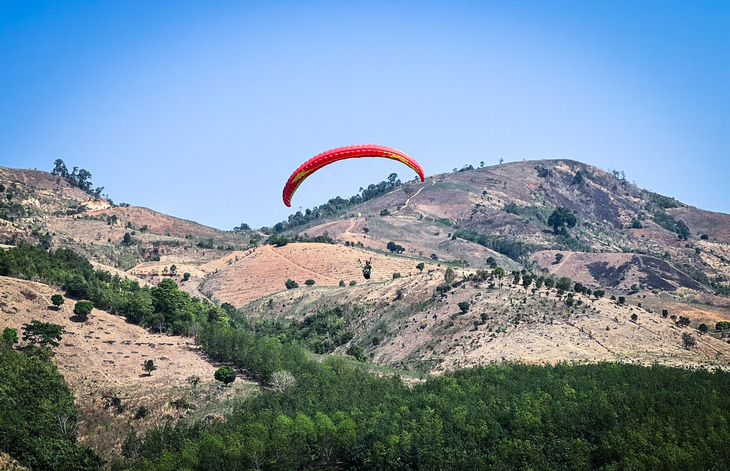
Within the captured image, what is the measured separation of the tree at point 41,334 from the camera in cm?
7307

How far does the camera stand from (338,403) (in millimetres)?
64688

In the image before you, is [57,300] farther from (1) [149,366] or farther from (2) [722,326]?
(2) [722,326]

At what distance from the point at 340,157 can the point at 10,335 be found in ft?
124

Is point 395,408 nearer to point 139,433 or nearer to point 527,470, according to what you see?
point 527,470

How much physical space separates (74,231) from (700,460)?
466 feet

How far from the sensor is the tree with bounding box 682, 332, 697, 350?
272 ft

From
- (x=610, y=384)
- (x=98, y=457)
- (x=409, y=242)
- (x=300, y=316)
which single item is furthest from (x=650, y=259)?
(x=98, y=457)

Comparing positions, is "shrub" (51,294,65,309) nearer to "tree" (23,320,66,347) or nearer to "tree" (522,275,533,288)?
"tree" (23,320,66,347)

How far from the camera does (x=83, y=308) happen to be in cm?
8281

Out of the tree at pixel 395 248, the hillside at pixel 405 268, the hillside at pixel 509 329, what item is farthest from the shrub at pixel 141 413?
the tree at pixel 395 248

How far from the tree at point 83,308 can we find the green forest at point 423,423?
41.1ft

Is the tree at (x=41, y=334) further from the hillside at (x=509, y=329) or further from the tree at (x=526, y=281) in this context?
the tree at (x=526, y=281)

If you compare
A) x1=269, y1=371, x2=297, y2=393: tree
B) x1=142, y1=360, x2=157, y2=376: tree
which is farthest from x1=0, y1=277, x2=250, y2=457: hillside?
x1=269, y1=371, x2=297, y2=393: tree

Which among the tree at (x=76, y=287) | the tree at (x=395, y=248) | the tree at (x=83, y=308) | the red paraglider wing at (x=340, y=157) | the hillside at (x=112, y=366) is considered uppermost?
the tree at (x=395, y=248)
